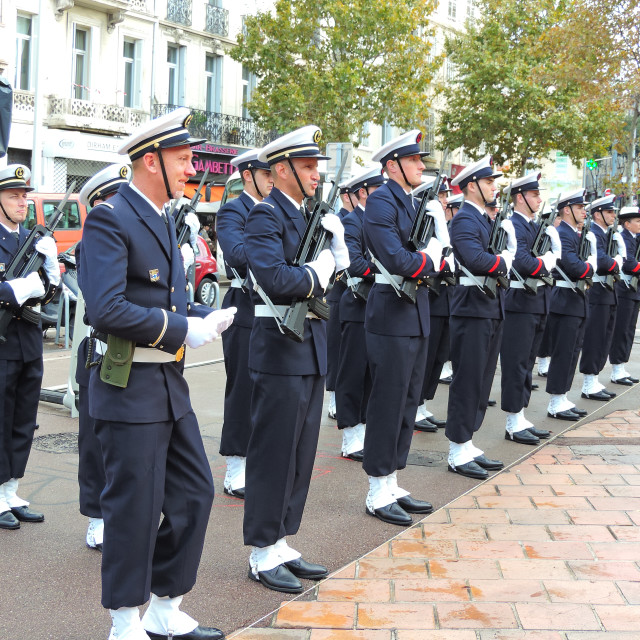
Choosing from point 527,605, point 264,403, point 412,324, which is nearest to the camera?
point 527,605

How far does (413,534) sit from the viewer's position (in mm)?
5344

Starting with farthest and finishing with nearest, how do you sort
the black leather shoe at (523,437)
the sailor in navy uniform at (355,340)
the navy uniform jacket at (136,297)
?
the black leather shoe at (523,437), the sailor in navy uniform at (355,340), the navy uniform jacket at (136,297)

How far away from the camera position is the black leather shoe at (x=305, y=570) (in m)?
4.63

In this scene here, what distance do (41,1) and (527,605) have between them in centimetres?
2321

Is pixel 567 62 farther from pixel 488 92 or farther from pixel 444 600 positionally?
pixel 488 92

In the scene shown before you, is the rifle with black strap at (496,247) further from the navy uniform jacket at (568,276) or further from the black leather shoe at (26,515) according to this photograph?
the black leather shoe at (26,515)

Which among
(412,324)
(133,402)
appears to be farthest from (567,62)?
(133,402)

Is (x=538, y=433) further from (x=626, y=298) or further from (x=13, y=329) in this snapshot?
(x=13, y=329)

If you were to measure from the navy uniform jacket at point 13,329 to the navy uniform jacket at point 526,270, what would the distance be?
156 inches

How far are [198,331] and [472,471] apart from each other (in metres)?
3.53

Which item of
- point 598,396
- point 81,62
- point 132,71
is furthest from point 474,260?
point 132,71

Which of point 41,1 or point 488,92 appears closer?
point 41,1

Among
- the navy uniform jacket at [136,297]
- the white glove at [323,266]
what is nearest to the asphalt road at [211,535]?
the navy uniform jacket at [136,297]

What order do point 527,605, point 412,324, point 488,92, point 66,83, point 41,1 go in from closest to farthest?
point 527,605 < point 412,324 < point 41,1 < point 66,83 < point 488,92
